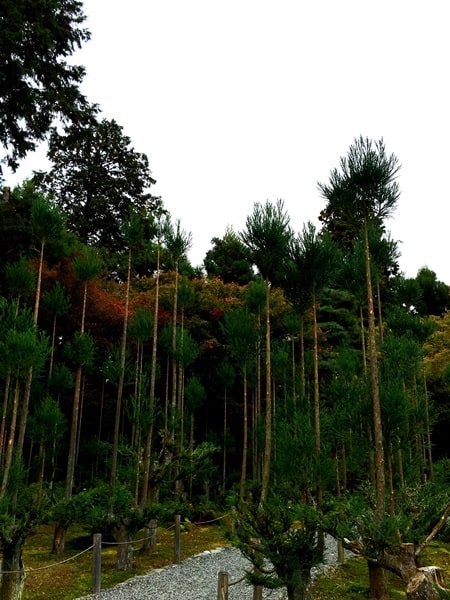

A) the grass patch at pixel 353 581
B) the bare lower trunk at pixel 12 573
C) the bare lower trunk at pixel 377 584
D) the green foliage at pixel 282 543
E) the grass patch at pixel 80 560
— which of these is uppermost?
the green foliage at pixel 282 543

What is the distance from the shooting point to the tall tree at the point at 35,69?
7441 millimetres

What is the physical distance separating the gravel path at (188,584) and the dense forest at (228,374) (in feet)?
2.68

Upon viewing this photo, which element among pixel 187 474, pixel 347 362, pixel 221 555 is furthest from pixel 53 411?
pixel 347 362

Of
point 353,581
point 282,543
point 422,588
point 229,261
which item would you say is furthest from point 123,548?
point 229,261

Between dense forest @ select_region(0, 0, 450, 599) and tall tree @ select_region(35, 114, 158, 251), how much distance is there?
2289mm

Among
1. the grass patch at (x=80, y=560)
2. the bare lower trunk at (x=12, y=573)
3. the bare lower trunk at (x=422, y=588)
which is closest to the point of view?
the bare lower trunk at (x=422, y=588)

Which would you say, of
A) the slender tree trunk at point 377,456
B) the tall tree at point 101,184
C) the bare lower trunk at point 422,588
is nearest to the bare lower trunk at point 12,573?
the slender tree trunk at point 377,456

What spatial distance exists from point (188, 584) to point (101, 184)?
14653mm

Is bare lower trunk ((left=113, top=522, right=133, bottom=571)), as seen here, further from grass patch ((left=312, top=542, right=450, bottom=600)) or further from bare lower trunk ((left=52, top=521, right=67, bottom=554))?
grass patch ((left=312, top=542, right=450, bottom=600))

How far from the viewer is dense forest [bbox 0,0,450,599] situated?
15.9 ft

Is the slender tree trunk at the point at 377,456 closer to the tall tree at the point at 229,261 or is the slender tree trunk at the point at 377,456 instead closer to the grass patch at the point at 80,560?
the grass patch at the point at 80,560

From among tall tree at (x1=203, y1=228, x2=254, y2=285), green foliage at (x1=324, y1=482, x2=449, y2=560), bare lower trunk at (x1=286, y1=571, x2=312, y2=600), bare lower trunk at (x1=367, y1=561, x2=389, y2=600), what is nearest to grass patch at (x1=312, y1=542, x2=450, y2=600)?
bare lower trunk at (x1=367, y1=561, x2=389, y2=600)

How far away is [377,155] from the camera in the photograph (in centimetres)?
525

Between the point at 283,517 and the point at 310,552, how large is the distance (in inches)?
15.3
